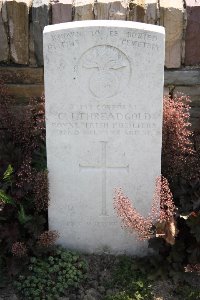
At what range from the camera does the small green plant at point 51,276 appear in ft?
12.5

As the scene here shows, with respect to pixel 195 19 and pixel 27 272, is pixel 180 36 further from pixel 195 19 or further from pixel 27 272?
pixel 27 272

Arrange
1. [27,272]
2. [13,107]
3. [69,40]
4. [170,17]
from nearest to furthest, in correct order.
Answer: [69,40] < [27,272] < [170,17] < [13,107]

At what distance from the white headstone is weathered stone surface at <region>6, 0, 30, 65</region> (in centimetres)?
94

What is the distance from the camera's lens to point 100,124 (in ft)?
12.6

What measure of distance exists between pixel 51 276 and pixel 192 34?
2.16m

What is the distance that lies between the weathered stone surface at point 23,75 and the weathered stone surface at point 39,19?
179 millimetres

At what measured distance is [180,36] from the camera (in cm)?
454

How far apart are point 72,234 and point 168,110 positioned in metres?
1.13

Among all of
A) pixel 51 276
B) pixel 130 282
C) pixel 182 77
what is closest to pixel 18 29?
pixel 182 77

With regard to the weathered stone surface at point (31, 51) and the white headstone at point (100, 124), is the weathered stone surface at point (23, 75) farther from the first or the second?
the white headstone at point (100, 124)

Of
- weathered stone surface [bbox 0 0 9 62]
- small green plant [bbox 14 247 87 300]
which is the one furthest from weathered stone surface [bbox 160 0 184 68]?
small green plant [bbox 14 247 87 300]

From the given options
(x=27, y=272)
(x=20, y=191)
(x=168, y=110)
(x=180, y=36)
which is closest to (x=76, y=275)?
(x=27, y=272)

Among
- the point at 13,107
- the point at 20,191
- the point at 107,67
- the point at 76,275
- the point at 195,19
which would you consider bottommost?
the point at 76,275

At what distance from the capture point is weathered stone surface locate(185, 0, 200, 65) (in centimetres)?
448
